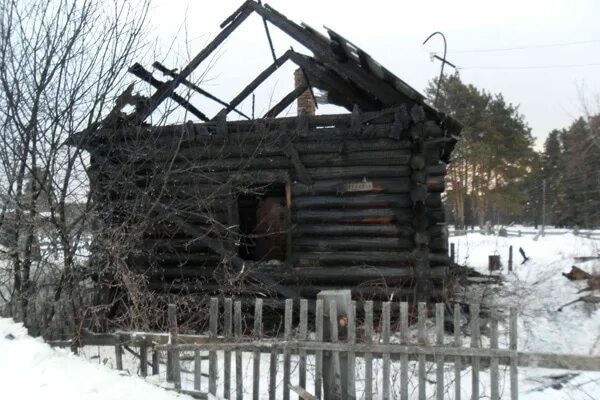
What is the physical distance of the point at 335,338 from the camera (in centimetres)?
445

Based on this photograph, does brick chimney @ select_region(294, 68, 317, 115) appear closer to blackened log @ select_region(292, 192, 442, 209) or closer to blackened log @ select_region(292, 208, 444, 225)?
blackened log @ select_region(292, 192, 442, 209)

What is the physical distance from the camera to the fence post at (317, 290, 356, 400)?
4.43m

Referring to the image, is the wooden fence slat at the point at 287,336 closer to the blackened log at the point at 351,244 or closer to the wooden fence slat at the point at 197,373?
the wooden fence slat at the point at 197,373

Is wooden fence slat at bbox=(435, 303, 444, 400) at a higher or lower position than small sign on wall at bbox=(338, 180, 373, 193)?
lower

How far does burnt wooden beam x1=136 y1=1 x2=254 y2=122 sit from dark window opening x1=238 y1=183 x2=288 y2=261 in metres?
3.76

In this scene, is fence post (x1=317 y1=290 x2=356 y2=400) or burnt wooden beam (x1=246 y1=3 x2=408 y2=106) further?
burnt wooden beam (x1=246 y1=3 x2=408 y2=106)

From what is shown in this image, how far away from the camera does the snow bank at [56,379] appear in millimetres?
3998

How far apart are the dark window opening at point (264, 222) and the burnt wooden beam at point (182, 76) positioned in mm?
3761

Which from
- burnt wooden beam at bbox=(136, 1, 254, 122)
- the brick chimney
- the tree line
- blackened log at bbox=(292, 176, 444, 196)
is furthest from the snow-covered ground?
the tree line

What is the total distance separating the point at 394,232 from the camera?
359 inches

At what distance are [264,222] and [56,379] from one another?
8695mm

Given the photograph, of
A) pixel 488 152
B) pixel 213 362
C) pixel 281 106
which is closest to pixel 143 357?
pixel 213 362

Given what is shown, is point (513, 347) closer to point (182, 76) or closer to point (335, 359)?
point (335, 359)

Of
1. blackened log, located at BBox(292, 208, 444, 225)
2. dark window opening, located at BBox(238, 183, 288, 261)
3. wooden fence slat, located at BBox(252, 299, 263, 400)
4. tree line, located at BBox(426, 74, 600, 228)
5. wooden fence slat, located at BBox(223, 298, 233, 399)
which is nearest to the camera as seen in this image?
wooden fence slat, located at BBox(252, 299, 263, 400)
